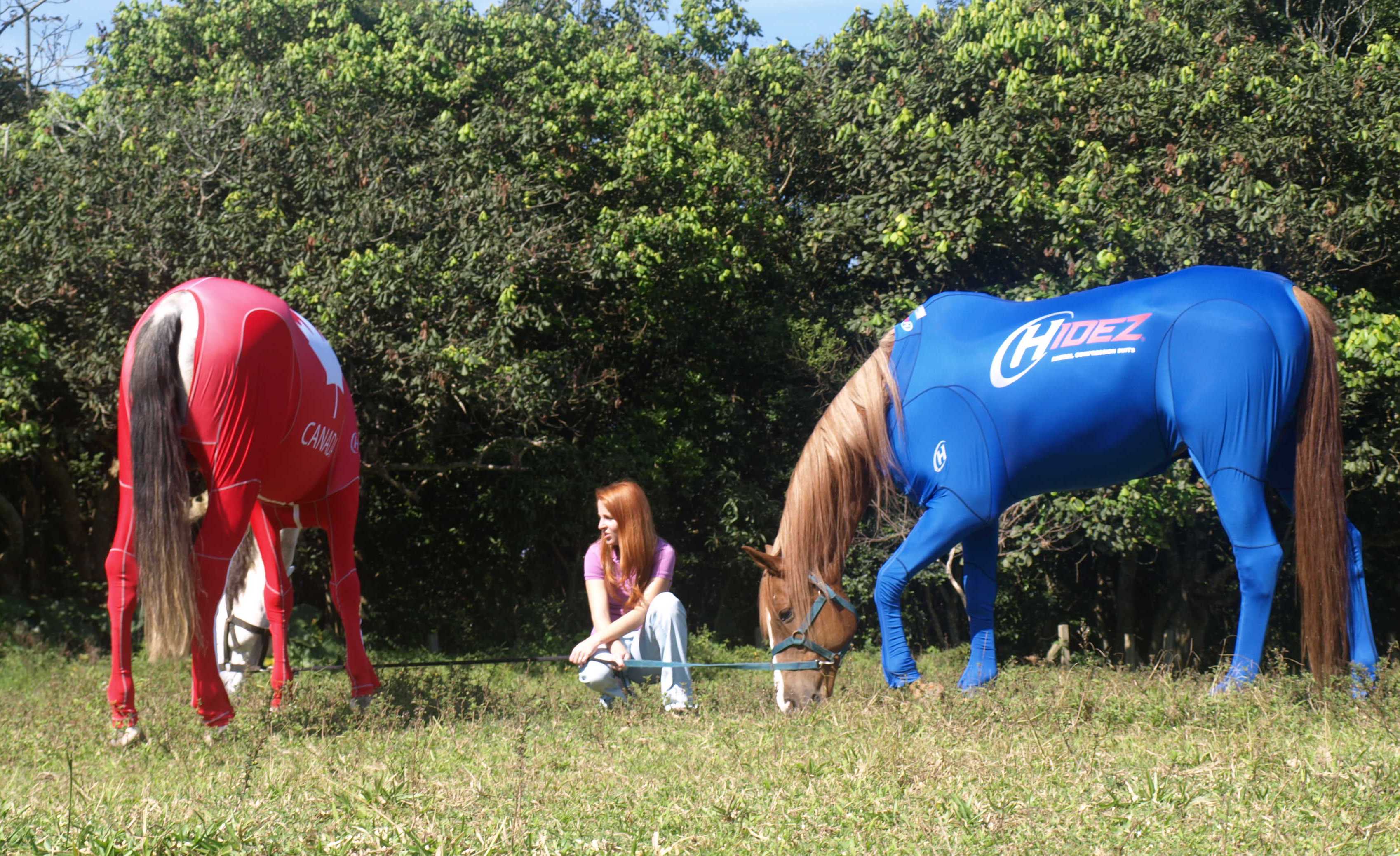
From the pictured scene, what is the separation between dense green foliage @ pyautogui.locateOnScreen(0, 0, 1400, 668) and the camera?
32.0ft

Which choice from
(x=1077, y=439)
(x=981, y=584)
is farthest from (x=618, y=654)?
(x=1077, y=439)

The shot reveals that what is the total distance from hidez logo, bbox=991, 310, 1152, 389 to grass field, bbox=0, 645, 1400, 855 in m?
1.67

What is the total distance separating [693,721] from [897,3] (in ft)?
35.5

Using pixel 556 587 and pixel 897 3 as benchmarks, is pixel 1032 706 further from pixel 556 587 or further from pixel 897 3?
pixel 897 3

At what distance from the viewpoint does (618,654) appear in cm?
653

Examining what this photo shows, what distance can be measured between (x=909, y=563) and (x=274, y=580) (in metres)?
3.90

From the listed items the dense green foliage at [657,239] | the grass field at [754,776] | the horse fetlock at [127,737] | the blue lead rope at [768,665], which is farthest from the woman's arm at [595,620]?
the dense green foliage at [657,239]

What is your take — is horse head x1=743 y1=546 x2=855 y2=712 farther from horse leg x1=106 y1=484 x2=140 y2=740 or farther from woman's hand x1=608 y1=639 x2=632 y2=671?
horse leg x1=106 y1=484 x2=140 y2=740

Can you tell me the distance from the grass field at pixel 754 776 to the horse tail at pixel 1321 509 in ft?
0.96

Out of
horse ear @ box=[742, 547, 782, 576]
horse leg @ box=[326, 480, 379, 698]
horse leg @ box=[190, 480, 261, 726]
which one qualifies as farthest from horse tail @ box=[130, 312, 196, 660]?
horse ear @ box=[742, 547, 782, 576]

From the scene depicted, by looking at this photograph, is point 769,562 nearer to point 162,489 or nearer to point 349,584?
point 349,584

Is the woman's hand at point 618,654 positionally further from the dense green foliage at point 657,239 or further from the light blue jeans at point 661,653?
the dense green foliage at point 657,239

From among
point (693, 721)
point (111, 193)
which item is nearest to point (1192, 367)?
point (693, 721)

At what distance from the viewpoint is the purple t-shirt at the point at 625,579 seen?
269 inches
